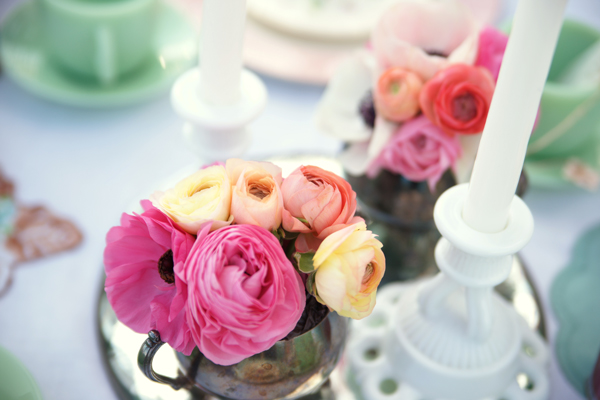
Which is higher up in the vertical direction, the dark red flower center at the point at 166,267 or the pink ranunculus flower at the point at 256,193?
the pink ranunculus flower at the point at 256,193

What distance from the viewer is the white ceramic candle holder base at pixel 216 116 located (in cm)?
35

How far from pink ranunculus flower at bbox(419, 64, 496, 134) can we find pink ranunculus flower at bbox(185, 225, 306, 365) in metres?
0.16

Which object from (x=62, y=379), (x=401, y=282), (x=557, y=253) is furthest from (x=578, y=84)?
(x=62, y=379)

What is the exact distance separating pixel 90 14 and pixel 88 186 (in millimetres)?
152

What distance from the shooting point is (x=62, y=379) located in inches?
14.1

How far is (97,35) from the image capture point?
51 centimetres

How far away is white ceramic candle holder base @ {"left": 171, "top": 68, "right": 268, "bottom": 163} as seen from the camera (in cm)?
35

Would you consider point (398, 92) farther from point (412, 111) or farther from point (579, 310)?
point (579, 310)

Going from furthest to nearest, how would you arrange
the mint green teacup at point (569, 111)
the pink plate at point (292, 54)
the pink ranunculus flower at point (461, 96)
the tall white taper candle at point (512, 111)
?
the pink plate at point (292, 54)
the mint green teacup at point (569, 111)
the pink ranunculus flower at point (461, 96)
the tall white taper candle at point (512, 111)

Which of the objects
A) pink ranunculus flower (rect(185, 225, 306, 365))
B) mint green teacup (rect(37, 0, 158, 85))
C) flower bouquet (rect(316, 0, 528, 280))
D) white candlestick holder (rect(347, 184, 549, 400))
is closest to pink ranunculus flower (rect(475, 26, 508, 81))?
flower bouquet (rect(316, 0, 528, 280))

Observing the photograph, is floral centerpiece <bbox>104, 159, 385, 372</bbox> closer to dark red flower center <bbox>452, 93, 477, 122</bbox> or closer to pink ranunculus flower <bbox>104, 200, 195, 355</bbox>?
pink ranunculus flower <bbox>104, 200, 195, 355</bbox>

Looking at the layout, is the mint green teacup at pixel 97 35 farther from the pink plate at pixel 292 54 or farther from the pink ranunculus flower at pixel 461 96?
the pink ranunculus flower at pixel 461 96

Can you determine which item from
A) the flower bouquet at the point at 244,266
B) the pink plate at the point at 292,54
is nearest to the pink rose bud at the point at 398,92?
the flower bouquet at the point at 244,266

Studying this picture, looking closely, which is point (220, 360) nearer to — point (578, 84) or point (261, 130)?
point (261, 130)
